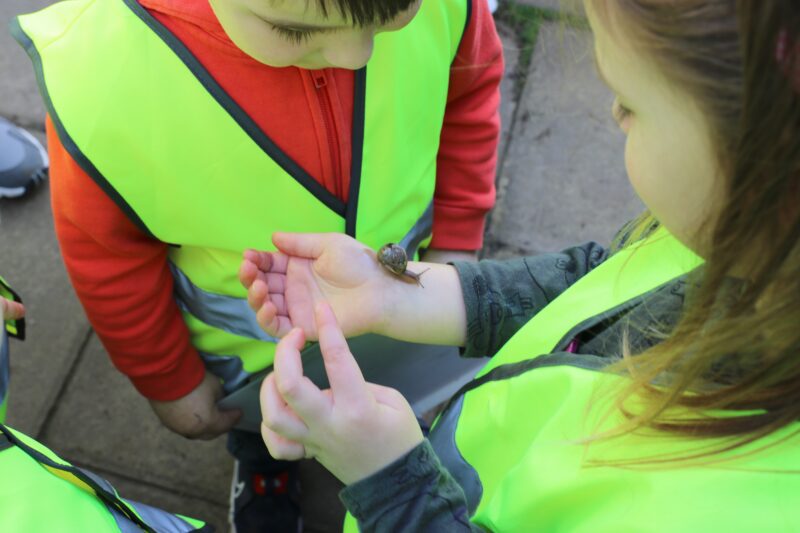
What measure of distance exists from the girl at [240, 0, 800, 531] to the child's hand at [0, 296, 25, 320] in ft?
1.44

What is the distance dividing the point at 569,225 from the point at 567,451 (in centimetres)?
183

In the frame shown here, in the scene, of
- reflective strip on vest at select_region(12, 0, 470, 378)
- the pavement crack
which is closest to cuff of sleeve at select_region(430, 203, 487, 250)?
reflective strip on vest at select_region(12, 0, 470, 378)

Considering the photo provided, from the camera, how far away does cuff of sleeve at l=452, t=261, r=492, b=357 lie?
1.51 metres

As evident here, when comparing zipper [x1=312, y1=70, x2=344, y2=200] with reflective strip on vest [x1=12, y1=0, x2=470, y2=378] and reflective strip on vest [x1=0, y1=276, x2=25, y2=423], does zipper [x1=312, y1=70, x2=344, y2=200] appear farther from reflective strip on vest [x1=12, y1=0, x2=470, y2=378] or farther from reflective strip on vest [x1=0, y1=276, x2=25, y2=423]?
reflective strip on vest [x1=0, y1=276, x2=25, y2=423]

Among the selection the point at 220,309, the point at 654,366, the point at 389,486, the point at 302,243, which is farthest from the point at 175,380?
the point at 654,366

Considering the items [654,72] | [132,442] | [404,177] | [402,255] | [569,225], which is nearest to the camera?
[654,72]

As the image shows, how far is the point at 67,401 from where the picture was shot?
7.59 feet

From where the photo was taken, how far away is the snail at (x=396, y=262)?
1496mm

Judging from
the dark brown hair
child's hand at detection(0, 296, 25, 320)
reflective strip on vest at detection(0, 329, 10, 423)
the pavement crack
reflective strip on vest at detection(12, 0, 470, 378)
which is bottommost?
the pavement crack

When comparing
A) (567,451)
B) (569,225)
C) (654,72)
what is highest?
(654,72)

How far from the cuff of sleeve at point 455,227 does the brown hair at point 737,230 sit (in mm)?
1005

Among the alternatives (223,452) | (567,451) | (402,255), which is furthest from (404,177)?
(223,452)

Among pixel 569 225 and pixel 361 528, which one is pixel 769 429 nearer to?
pixel 361 528

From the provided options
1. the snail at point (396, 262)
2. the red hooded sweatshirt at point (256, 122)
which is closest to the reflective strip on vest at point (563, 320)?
the snail at point (396, 262)
